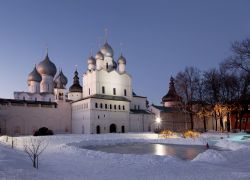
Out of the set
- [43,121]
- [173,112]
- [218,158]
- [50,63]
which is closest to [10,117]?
[43,121]

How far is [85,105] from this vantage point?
2142 inches

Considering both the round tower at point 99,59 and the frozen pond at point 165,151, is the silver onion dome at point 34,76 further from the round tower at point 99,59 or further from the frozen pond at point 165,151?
the frozen pond at point 165,151

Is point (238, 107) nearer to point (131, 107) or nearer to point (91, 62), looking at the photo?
point (131, 107)

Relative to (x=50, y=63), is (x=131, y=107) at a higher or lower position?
lower

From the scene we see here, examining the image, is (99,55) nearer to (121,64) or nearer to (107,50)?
(107,50)

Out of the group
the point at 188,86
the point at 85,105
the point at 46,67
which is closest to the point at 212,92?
the point at 188,86

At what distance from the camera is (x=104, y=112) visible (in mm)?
54562

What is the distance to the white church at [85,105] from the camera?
52375 mm

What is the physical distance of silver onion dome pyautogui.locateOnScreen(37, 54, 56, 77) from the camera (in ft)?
228

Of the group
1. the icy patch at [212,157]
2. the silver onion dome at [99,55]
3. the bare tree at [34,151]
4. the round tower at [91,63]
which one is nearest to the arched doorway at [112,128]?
the silver onion dome at [99,55]

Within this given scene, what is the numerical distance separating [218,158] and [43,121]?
46.2 meters

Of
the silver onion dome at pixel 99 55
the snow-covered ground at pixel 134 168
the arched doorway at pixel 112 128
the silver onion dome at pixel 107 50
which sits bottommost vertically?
the arched doorway at pixel 112 128

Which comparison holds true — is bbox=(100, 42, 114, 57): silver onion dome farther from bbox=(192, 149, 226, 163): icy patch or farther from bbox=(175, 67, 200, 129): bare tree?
bbox=(192, 149, 226, 163): icy patch

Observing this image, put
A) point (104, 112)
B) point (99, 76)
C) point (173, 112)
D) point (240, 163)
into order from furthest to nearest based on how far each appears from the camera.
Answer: point (173, 112) < point (99, 76) < point (104, 112) < point (240, 163)
